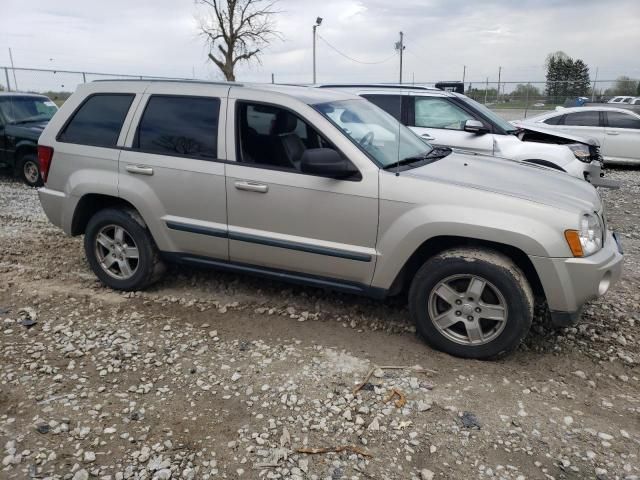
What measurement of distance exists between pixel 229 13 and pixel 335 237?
2042cm

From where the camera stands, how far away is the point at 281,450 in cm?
270

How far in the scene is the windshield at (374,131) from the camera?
3.85 m

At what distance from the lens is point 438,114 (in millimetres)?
7508

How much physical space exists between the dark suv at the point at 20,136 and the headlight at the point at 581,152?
8.73 m

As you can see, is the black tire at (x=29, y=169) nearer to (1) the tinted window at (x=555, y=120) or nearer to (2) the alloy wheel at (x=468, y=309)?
(2) the alloy wheel at (x=468, y=309)

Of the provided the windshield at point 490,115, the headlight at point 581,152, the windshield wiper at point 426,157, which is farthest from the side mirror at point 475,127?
the windshield wiper at point 426,157

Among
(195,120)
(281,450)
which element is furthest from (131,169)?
(281,450)

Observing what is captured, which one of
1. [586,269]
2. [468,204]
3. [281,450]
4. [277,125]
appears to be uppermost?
[277,125]

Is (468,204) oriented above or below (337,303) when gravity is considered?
above

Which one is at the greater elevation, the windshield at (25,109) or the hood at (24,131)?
the windshield at (25,109)

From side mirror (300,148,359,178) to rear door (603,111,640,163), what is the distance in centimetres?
1056

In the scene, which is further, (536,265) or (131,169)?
(131,169)

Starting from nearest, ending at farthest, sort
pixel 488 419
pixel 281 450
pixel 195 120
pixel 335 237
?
pixel 281 450 < pixel 488 419 < pixel 335 237 < pixel 195 120

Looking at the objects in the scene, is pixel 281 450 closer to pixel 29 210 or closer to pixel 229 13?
pixel 29 210
